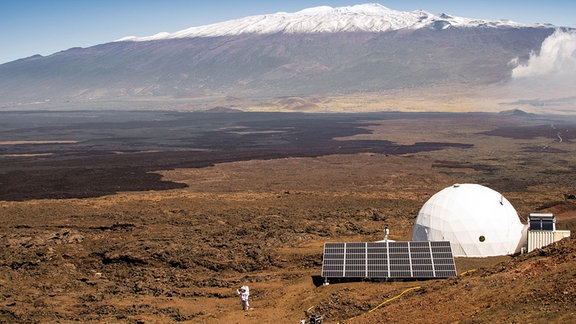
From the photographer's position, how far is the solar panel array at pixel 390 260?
24812mm

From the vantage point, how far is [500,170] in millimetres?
69375

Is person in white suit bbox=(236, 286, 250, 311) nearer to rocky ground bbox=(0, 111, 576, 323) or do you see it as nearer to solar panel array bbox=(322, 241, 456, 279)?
rocky ground bbox=(0, 111, 576, 323)

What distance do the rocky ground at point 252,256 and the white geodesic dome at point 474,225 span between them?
92 centimetres

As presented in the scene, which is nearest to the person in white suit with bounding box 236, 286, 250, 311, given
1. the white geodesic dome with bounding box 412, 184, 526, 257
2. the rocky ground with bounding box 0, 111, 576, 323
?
the rocky ground with bounding box 0, 111, 576, 323

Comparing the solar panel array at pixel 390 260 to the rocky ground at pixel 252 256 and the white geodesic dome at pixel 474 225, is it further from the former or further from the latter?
the white geodesic dome at pixel 474 225

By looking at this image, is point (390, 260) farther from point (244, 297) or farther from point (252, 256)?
point (252, 256)

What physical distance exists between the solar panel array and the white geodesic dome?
2028 millimetres

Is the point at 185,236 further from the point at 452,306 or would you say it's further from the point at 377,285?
the point at 452,306

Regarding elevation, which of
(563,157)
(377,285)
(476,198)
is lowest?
(563,157)

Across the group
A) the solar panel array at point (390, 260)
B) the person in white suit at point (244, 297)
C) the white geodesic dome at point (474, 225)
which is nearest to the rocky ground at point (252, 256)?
the person in white suit at point (244, 297)

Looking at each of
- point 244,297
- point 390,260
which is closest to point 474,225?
point 390,260

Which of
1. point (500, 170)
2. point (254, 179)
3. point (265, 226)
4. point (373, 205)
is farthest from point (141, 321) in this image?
point (500, 170)

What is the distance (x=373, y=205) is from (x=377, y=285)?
23328 millimetres

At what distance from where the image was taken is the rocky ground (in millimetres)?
19641
